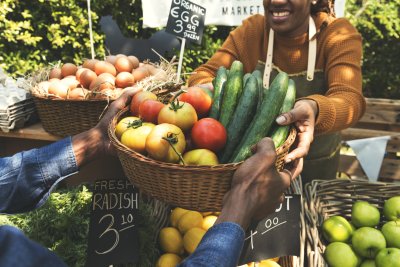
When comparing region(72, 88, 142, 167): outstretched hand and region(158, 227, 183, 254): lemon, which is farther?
region(158, 227, 183, 254): lemon

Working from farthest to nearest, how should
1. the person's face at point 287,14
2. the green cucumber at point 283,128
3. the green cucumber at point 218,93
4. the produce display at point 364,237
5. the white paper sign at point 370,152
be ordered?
1. the white paper sign at point 370,152
2. the person's face at point 287,14
3. the produce display at point 364,237
4. the green cucumber at point 218,93
5. the green cucumber at point 283,128

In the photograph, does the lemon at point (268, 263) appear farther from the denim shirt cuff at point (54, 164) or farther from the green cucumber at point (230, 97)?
the denim shirt cuff at point (54, 164)

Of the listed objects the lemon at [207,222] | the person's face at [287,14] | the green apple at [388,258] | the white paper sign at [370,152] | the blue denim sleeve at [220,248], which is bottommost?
the white paper sign at [370,152]

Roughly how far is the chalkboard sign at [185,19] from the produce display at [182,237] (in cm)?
139

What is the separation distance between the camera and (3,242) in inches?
41.0

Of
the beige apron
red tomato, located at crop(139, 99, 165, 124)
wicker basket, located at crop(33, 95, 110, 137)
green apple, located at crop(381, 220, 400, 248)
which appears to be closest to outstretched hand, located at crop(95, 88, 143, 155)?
red tomato, located at crop(139, 99, 165, 124)

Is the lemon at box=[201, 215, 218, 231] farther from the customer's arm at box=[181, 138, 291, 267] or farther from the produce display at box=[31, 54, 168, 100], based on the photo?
the produce display at box=[31, 54, 168, 100]

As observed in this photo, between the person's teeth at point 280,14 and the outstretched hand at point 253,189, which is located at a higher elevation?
the person's teeth at point 280,14

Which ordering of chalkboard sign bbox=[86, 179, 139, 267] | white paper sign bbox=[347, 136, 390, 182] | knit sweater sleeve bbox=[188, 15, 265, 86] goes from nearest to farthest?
chalkboard sign bbox=[86, 179, 139, 267] < knit sweater sleeve bbox=[188, 15, 265, 86] < white paper sign bbox=[347, 136, 390, 182]

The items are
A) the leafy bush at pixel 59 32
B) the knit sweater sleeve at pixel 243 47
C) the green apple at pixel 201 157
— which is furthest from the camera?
the leafy bush at pixel 59 32

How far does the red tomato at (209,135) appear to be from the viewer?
1363mm

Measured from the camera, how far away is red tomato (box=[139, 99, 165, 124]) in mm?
1499

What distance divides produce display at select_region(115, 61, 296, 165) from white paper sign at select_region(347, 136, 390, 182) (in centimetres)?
224

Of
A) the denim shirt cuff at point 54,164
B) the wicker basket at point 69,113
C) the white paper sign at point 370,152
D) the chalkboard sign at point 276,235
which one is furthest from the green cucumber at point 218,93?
the white paper sign at point 370,152
